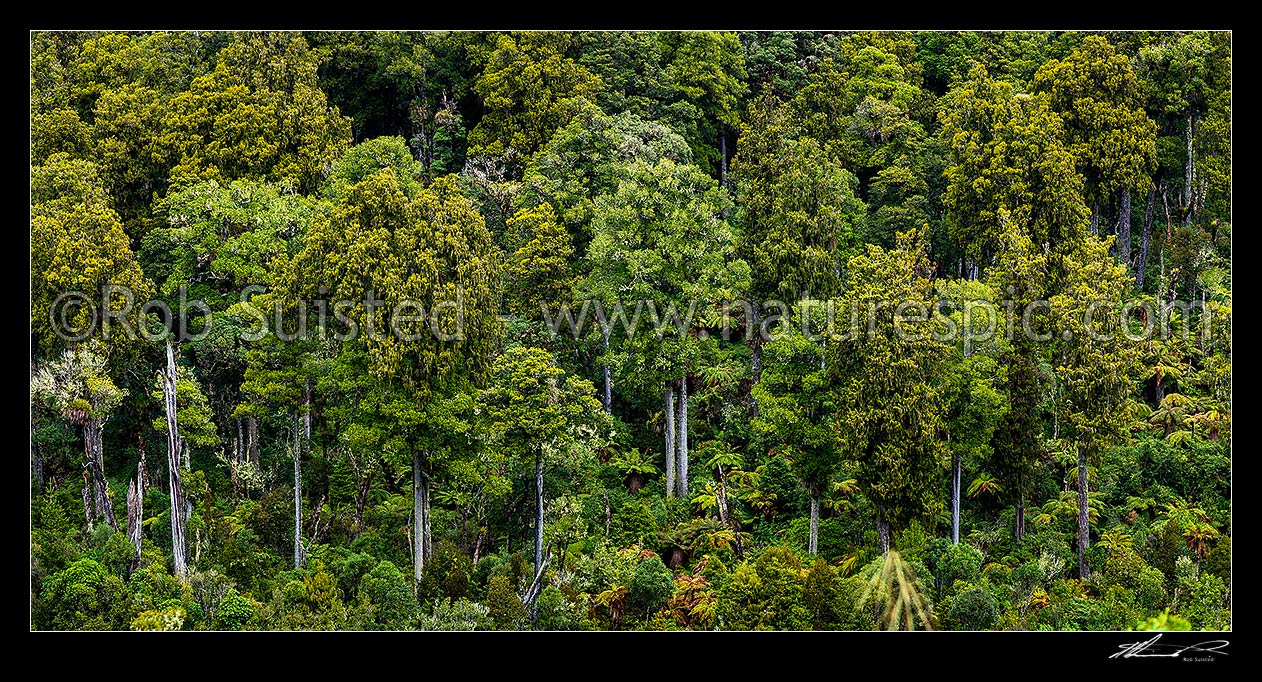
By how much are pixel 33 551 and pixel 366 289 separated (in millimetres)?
8542

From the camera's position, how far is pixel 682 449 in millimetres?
34656

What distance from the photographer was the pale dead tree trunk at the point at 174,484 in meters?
30.7

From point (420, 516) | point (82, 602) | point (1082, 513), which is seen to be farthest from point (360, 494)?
point (1082, 513)

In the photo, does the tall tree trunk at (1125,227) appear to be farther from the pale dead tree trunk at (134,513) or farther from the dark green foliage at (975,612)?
the pale dead tree trunk at (134,513)

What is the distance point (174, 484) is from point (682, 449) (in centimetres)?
1147

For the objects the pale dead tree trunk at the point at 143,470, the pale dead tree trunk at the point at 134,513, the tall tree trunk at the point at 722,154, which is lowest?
the pale dead tree trunk at the point at 134,513

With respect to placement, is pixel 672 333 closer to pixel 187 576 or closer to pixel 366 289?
pixel 366 289

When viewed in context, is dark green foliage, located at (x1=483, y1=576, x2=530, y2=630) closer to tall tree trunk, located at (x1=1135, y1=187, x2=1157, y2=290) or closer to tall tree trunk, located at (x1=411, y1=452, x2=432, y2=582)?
tall tree trunk, located at (x1=411, y1=452, x2=432, y2=582)

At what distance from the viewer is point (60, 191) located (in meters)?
36.0

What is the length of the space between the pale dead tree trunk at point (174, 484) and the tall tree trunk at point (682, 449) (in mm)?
11179

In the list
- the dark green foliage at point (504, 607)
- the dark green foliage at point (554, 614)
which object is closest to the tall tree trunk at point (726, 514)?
the dark green foliage at point (554, 614)

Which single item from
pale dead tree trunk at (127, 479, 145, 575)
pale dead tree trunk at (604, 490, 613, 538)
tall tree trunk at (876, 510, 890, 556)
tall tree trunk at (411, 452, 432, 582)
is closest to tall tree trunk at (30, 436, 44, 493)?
pale dead tree trunk at (127, 479, 145, 575)

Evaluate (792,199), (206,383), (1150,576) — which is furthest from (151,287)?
(1150,576)

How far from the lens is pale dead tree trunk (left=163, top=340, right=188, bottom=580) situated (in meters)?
30.7
